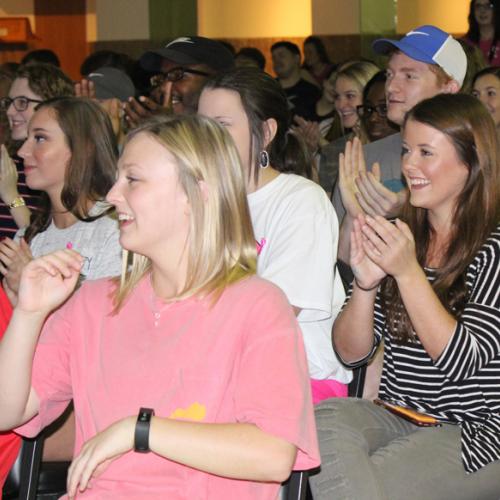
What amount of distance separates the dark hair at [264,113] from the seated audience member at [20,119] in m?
1.21

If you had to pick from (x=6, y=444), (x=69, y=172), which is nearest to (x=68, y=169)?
(x=69, y=172)

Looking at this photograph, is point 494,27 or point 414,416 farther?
point 494,27

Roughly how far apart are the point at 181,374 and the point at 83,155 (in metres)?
1.54

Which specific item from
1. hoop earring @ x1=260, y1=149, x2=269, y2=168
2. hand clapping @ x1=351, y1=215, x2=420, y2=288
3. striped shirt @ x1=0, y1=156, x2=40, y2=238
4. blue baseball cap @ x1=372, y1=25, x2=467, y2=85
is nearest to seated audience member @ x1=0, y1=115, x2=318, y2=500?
hand clapping @ x1=351, y1=215, x2=420, y2=288

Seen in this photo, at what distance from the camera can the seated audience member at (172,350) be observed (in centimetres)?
168

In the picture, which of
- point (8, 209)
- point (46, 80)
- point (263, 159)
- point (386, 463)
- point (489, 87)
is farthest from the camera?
point (46, 80)

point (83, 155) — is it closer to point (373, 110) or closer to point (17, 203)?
point (17, 203)

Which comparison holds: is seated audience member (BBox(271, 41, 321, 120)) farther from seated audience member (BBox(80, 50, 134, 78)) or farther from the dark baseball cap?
the dark baseball cap

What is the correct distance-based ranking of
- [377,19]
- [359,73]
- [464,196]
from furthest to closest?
[377,19] < [359,73] < [464,196]

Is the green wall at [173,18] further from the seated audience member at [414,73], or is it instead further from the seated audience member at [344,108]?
the seated audience member at [414,73]

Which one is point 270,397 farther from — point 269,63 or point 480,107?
point 269,63

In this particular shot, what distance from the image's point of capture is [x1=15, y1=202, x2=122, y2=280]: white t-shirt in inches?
112

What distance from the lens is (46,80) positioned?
13.4 ft

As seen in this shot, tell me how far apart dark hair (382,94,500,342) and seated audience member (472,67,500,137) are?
1.65 metres
